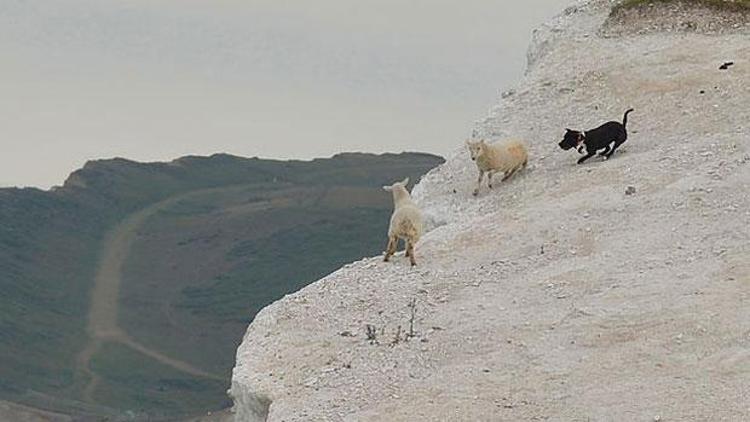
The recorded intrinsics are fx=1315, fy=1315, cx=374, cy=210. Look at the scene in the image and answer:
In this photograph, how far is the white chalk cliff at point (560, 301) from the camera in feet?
65.6

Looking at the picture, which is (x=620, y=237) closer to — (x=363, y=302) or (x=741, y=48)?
(x=363, y=302)

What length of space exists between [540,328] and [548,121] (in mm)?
14915

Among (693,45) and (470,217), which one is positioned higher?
(693,45)

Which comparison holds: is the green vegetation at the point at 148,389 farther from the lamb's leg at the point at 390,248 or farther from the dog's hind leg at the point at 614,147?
the lamb's leg at the point at 390,248

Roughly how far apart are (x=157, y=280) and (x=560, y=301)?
144986 mm

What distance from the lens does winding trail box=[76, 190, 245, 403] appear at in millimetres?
130250

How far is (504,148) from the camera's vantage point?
32625 mm

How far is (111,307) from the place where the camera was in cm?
15600

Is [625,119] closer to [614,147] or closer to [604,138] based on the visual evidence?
[614,147]

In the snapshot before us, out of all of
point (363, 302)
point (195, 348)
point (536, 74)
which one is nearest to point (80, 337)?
point (195, 348)

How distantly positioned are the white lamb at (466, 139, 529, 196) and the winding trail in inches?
3655

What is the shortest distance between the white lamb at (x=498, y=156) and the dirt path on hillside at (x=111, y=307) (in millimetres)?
92797

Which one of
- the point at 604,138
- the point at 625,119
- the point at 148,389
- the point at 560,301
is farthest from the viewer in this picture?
the point at 148,389

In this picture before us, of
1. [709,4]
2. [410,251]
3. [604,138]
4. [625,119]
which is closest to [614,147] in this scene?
[604,138]
